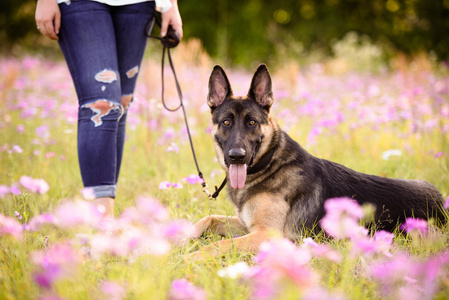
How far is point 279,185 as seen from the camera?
272 centimetres

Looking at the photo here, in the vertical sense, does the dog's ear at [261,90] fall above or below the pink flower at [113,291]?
above

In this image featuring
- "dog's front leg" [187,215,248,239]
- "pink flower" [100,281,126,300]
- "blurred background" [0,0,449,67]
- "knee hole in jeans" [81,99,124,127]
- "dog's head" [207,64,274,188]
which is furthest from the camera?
"blurred background" [0,0,449,67]

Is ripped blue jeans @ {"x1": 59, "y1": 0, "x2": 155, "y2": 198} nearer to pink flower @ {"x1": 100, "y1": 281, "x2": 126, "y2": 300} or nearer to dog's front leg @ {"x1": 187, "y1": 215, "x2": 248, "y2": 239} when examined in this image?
dog's front leg @ {"x1": 187, "y1": 215, "x2": 248, "y2": 239}

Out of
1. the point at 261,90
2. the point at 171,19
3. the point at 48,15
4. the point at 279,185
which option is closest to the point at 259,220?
the point at 279,185

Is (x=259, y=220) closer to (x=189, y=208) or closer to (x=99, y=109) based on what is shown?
(x=189, y=208)

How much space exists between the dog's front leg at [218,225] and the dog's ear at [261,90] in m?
1.03

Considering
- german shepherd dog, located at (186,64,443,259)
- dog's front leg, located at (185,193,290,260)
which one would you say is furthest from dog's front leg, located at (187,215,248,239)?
dog's front leg, located at (185,193,290,260)

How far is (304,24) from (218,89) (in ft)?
71.9

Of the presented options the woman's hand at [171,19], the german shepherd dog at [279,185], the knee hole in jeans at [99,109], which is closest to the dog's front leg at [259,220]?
the german shepherd dog at [279,185]

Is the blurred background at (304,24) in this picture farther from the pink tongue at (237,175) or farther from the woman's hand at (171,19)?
the pink tongue at (237,175)

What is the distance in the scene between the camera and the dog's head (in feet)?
8.93

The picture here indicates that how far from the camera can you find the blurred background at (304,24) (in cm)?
2005

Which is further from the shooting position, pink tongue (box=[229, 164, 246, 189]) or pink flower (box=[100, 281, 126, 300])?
pink tongue (box=[229, 164, 246, 189])

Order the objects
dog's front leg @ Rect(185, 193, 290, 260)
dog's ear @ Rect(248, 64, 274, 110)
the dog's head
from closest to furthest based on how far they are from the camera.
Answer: dog's front leg @ Rect(185, 193, 290, 260) → the dog's head → dog's ear @ Rect(248, 64, 274, 110)
